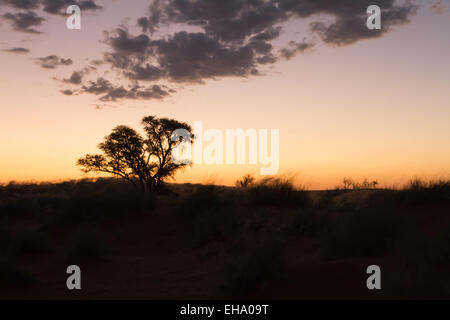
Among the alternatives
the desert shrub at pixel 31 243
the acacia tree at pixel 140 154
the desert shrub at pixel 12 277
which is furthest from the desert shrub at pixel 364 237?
the acacia tree at pixel 140 154

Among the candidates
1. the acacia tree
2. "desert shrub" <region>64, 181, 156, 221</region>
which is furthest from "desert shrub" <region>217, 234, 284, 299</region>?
the acacia tree

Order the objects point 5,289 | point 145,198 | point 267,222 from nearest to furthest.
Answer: point 5,289 → point 267,222 → point 145,198

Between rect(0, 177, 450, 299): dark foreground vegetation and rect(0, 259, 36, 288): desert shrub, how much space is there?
0.02 metres

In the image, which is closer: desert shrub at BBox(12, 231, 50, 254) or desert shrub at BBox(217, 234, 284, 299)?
desert shrub at BBox(217, 234, 284, 299)

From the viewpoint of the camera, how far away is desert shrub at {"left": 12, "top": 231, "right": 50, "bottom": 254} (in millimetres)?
13553

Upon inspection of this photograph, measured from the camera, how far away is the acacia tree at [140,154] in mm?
31984

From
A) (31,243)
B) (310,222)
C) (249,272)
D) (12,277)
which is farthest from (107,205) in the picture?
(249,272)

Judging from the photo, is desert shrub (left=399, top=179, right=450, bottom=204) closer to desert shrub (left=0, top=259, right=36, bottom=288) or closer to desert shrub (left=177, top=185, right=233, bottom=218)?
desert shrub (left=177, top=185, right=233, bottom=218)

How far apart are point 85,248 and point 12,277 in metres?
2.98
